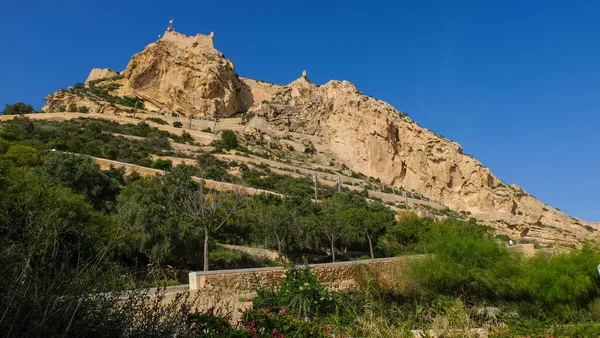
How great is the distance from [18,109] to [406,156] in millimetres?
51885

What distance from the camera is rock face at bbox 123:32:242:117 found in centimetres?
6341

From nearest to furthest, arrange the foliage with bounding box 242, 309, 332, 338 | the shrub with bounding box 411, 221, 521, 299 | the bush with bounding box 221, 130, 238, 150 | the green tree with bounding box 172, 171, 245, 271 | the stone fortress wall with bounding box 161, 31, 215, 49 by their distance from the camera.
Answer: the foliage with bounding box 242, 309, 332, 338, the shrub with bounding box 411, 221, 521, 299, the green tree with bounding box 172, 171, 245, 271, the bush with bounding box 221, 130, 238, 150, the stone fortress wall with bounding box 161, 31, 215, 49

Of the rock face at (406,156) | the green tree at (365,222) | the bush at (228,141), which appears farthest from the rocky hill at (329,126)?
the green tree at (365,222)

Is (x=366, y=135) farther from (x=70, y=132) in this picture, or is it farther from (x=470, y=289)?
(x=470, y=289)

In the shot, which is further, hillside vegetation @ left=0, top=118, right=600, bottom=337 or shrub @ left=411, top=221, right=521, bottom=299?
shrub @ left=411, top=221, right=521, bottom=299

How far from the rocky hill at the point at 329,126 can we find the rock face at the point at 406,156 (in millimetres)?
139

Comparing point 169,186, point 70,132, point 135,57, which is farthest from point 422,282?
point 135,57

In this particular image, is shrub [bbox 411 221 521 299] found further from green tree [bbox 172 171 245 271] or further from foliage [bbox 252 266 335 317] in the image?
green tree [bbox 172 171 245 271]

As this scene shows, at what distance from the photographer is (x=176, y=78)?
6394 cm

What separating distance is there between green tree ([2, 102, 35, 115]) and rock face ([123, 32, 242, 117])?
1521 cm

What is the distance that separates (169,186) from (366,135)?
4401cm

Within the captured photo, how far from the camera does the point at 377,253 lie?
23906 mm

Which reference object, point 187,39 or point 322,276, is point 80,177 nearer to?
point 322,276

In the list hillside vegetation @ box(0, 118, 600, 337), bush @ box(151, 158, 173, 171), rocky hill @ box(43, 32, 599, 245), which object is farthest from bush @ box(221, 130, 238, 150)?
bush @ box(151, 158, 173, 171)
